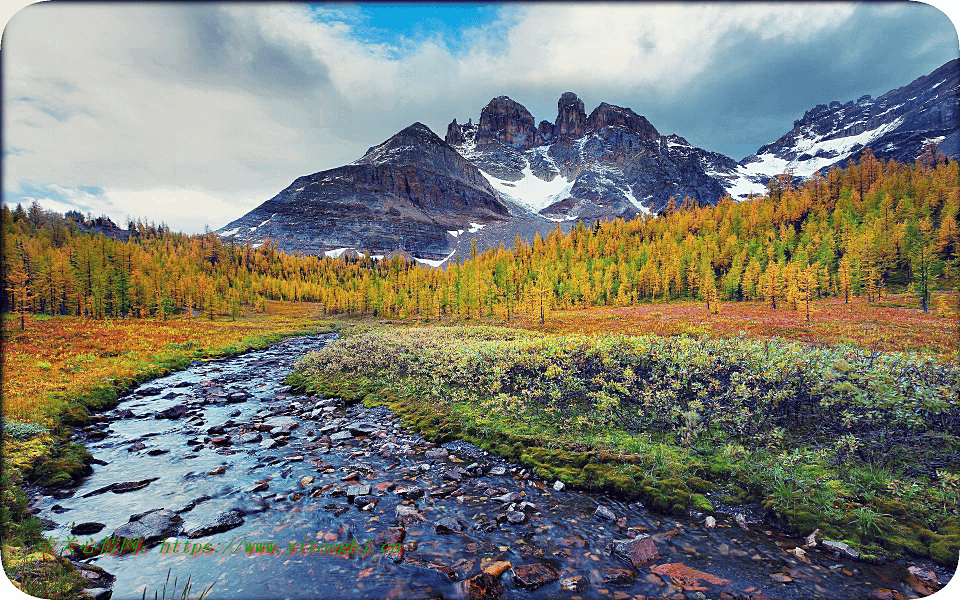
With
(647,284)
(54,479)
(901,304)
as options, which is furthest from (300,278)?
(901,304)

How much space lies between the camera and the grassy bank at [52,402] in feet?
16.8

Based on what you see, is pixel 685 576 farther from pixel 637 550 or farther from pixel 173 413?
pixel 173 413

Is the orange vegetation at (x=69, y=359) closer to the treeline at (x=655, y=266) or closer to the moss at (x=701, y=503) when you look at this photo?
the treeline at (x=655, y=266)

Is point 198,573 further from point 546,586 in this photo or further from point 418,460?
point 546,586

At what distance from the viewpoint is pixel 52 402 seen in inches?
506

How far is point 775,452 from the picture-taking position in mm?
8281

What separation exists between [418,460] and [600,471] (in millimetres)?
5027

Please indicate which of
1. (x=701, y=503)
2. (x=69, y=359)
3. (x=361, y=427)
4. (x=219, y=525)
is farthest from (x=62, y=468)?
(x=69, y=359)

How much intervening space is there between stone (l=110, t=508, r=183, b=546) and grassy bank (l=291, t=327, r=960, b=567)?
645cm

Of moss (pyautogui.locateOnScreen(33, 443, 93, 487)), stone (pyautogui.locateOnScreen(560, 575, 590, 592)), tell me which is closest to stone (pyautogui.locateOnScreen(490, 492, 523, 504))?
stone (pyautogui.locateOnScreen(560, 575, 590, 592))

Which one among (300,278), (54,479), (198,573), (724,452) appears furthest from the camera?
(300,278)

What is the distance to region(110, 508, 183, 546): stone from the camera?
21.6 ft

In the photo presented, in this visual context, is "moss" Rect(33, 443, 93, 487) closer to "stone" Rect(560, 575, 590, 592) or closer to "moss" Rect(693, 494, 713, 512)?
"stone" Rect(560, 575, 590, 592)

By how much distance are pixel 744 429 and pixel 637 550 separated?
508cm
